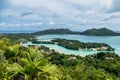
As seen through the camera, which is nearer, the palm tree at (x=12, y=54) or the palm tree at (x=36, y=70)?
the palm tree at (x=36, y=70)

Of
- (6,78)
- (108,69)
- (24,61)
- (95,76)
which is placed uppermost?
(24,61)

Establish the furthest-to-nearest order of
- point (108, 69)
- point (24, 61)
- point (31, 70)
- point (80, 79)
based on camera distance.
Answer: point (108, 69) < point (80, 79) < point (24, 61) < point (31, 70)

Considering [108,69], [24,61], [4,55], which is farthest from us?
[108,69]

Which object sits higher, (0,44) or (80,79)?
(0,44)

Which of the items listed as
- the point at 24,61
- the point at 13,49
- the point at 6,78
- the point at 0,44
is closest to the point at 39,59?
the point at 24,61

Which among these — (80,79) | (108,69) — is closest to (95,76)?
(80,79)

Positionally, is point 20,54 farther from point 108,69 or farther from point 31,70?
point 108,69

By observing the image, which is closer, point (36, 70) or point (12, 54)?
point (36, 70)

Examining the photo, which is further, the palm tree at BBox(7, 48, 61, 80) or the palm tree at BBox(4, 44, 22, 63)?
the palm tree at BBox(4, 44, 22, 63)

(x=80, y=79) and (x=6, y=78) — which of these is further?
(x=80, y=79)

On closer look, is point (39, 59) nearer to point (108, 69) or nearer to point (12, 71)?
point (12, 71)
